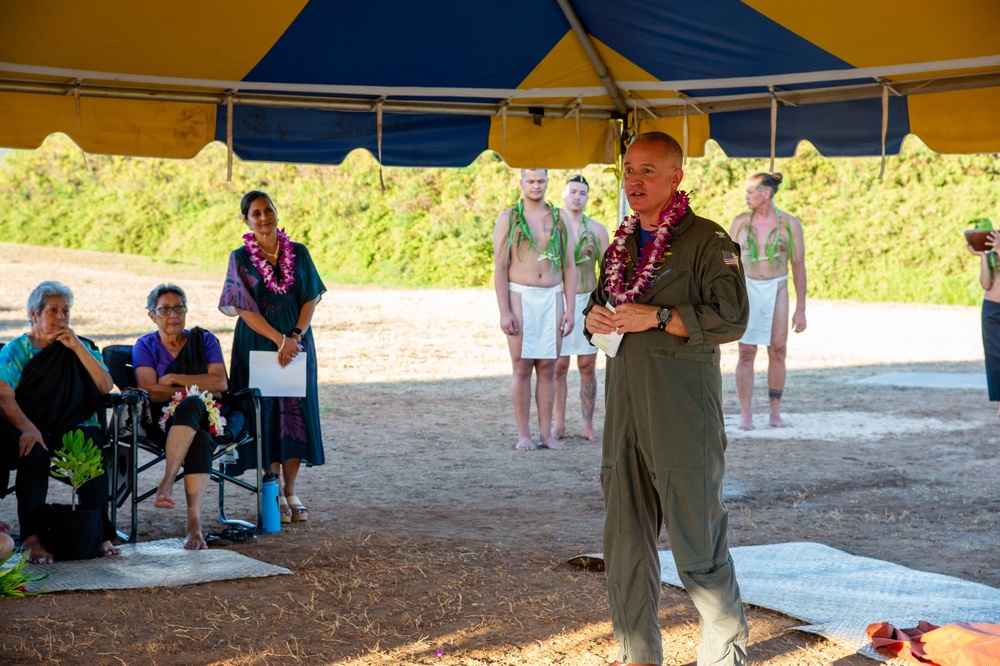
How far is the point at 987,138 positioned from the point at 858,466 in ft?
9.95

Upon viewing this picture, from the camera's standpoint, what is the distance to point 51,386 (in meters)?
4.88

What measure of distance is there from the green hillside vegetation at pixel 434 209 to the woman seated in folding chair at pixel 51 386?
15.5 meters

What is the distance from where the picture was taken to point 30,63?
15.3 ft

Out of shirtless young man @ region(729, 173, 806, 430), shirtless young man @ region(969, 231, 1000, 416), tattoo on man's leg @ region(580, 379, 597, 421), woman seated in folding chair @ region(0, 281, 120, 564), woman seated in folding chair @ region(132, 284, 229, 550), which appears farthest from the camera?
shirtless young man @ region(969, 231, 1000, 416)

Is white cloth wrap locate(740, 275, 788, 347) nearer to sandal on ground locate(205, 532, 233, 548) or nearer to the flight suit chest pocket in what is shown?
sandal on ground locate(205, 532, 233, 548)

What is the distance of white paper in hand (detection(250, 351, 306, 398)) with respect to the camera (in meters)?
5.45

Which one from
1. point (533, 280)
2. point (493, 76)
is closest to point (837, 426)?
point (533, 280)

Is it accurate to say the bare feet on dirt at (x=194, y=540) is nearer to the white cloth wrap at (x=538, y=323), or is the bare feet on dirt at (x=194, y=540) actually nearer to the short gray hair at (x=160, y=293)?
the short gray hair at (x=160, y=293)

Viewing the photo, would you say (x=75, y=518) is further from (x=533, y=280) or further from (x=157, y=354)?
(x=533, y=280)

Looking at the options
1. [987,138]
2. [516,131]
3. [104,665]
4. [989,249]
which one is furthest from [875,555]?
[989,249]

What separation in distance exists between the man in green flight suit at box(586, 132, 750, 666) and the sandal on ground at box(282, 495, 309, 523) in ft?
8.98

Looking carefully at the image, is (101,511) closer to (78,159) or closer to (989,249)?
(989,249)

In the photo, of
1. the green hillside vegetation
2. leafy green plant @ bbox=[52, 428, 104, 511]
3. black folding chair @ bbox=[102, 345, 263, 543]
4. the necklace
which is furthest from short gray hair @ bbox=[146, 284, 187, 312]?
the green hillside vegetation

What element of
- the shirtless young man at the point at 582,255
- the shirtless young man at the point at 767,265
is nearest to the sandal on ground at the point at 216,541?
the shirtless young man at the point at 582,255
